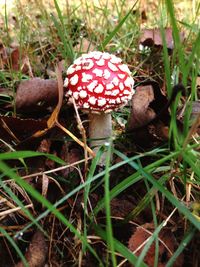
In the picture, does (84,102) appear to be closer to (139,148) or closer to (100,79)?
(100,79)

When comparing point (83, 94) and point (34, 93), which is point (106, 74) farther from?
point (34, 93)

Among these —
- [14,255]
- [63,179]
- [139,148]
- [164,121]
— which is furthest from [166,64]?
[14,255]

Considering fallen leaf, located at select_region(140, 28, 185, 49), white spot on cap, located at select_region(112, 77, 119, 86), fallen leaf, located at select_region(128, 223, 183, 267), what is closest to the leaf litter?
fallen leaf, located at select_region(128, 223, 183, 267)

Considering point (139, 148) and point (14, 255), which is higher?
point (139, 148)

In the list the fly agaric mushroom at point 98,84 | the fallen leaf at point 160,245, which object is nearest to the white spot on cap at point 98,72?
the fly agaric mushroom at point 98,84

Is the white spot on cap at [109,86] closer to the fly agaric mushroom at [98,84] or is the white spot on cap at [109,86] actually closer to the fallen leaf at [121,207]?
the fly agaric mushroom at [98,84]

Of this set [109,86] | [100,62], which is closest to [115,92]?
[109,86]

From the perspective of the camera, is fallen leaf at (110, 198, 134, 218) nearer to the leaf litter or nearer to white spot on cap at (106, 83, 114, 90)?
the leaf litter
